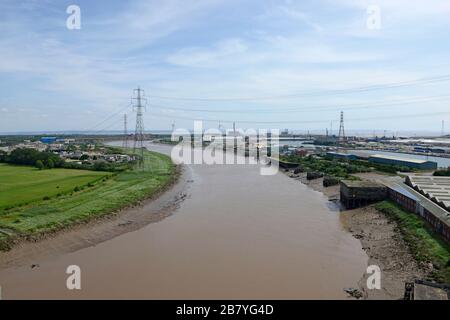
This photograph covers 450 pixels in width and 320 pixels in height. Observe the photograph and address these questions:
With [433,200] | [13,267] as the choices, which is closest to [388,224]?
[433,200]

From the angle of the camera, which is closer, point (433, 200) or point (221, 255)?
point (221, 255)

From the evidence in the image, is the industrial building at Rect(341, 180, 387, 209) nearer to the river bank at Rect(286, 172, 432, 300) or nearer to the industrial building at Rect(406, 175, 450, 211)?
the river bank at Rect(286, 172, 432, 300)

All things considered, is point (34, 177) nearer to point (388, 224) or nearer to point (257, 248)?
point (257, 248)

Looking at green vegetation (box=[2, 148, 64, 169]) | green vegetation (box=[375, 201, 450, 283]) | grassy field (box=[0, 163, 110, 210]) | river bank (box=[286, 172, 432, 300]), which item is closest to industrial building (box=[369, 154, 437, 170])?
river bank (box=[286, 172, 432, 300])

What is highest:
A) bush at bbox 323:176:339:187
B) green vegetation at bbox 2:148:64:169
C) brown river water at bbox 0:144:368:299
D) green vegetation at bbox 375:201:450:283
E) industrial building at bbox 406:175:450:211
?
green vegetation at bbox 2:148:64:169

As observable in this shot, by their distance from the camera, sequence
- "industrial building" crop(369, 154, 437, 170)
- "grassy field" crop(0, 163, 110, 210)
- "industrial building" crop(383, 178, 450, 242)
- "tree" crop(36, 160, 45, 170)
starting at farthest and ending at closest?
1. "tree" crop(36, 160, 45, 170)
2. "industrial building" crop(369, 154, 437, 170)
3. "grassy field" crop(0, 163, 110, 210)
4. "industrial building" crop(383, 178, 450, 242)

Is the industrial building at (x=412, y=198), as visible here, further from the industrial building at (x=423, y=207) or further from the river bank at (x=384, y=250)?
the river bank at (x=384, y=250)

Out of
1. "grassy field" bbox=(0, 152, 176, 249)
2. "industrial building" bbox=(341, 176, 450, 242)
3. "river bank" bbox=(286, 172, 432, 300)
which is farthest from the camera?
"grassy field" bbox=(0, 152, 176, 249)
